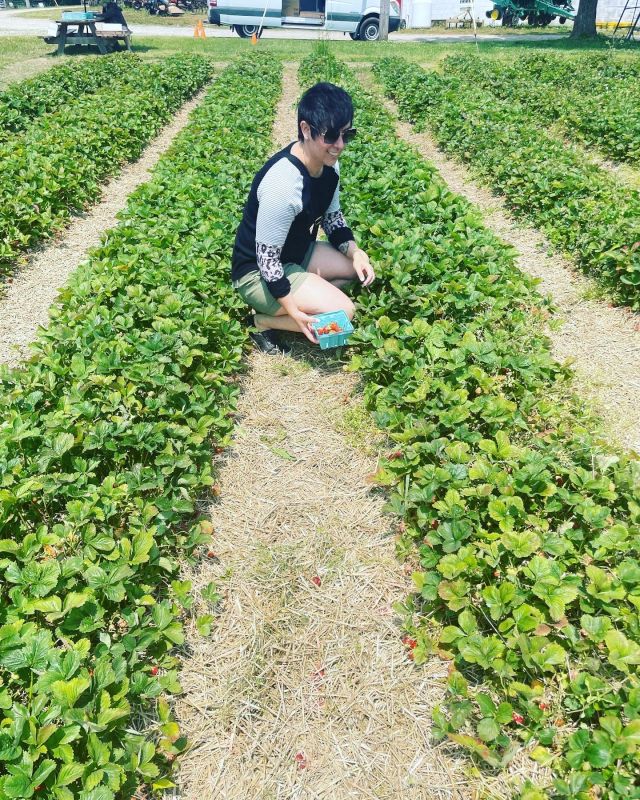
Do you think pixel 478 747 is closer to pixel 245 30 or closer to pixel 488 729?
pixel 488 729

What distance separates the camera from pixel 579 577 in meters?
2.31

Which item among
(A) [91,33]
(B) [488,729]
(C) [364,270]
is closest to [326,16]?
(A) [91,33]

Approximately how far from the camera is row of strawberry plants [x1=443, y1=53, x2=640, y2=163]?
28.8 ft

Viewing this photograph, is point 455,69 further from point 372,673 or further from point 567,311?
point 372,673

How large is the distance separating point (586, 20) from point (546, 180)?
22459mm

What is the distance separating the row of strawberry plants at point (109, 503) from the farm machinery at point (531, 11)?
103ft

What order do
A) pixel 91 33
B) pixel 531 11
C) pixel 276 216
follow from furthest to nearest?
1. pixel 531 11
2. pixel 91 33
3. pixel 276 216

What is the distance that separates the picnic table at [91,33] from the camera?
59.8 ft

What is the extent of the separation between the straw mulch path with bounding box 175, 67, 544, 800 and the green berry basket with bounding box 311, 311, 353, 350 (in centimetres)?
57

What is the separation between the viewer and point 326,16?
23531 millimetres

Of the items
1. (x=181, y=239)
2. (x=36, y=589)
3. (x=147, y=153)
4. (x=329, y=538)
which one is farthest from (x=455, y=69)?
(x=36, y=589)

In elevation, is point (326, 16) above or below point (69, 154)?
above

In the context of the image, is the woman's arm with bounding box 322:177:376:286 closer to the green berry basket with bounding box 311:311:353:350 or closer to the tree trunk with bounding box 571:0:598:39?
the green berry basket with bounding box 311:311:353:350

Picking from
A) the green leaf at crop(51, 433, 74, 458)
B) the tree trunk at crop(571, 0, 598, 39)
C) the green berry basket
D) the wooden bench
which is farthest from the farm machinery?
the green leaf at crop(51, 433, 74, 458)
